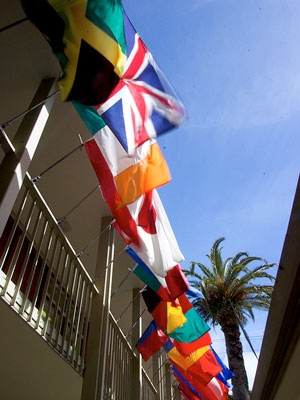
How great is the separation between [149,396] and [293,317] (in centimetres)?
851

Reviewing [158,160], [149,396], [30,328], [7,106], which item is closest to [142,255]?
[158,160]

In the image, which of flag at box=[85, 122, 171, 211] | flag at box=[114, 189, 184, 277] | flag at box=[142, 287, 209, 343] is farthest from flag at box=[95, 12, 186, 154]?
flag at box=[142, 287, 209, 343]

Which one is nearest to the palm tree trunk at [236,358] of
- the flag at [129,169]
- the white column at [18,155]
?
the flag at [129,169]

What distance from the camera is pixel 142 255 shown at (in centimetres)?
442

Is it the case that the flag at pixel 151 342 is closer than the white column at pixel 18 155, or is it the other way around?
the white column at pixel 18 155

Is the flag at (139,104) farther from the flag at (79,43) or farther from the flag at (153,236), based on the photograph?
the flag at (153,236)

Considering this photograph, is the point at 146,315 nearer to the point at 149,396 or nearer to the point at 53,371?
the point at 149,396

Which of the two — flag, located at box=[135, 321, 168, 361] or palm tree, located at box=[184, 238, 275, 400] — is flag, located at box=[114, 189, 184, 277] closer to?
flag, located at box=[135, 321, 168, 361]

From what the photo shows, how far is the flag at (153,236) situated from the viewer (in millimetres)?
4250

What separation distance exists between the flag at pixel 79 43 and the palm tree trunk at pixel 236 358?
1419 cm

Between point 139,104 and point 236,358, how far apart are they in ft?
46.2

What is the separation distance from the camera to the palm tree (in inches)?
577

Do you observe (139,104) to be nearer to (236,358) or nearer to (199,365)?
(199,365)

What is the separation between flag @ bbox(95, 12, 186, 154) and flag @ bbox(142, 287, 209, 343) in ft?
13.5
